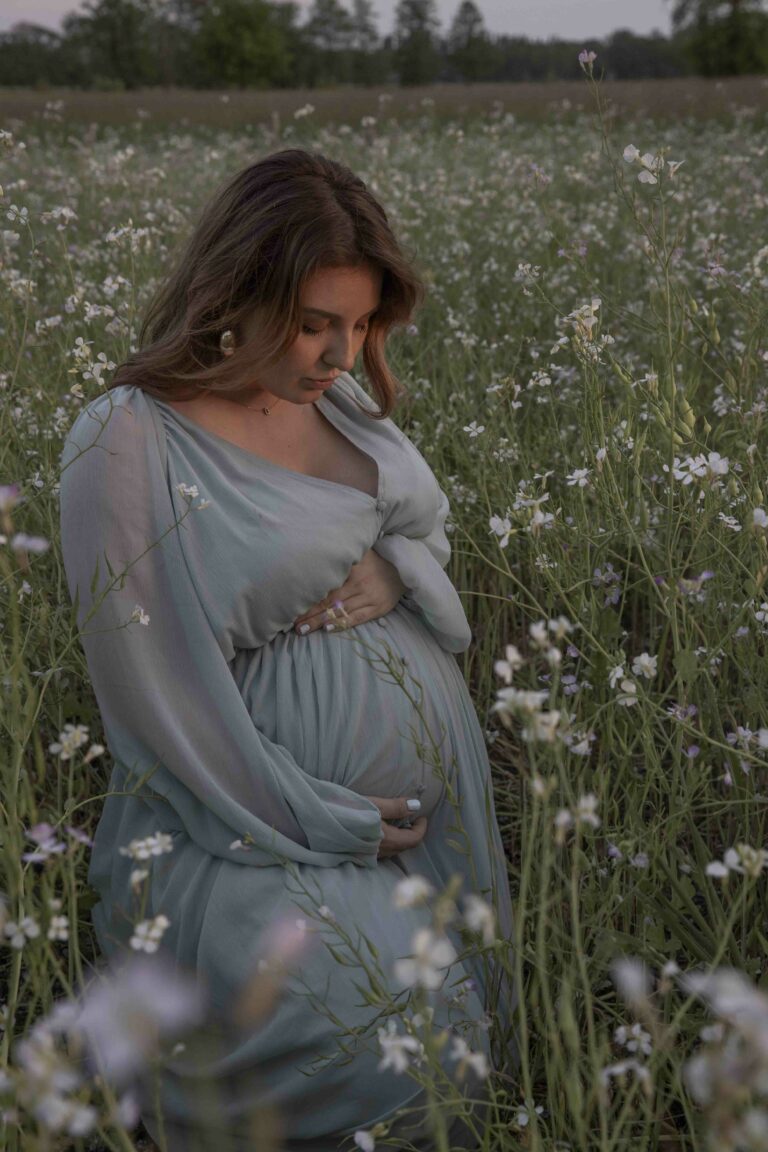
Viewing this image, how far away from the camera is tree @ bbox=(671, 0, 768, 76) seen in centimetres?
3850

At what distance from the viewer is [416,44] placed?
57.7 m

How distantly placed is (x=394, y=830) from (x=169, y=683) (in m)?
0.45

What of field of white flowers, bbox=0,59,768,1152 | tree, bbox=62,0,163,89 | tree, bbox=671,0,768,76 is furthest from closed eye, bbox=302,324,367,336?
tree, bbox=62,0,163,89

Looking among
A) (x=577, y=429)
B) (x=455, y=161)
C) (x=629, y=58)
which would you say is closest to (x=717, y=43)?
(x=629, y=58)

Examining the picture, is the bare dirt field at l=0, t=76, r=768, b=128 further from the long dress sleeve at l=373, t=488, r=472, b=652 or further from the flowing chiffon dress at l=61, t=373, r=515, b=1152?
the flowing chiffon dress at l=61, t=373, r=515, b=1152

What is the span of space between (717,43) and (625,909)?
4328cm

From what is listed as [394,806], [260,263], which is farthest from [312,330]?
[394,806]

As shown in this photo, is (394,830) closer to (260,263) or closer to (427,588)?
(427,588)

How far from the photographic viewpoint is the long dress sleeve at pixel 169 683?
173 centimetres

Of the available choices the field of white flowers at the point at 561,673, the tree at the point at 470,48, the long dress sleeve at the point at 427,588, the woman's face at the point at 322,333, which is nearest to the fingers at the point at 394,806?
the field of white flowers at the point at 561,673

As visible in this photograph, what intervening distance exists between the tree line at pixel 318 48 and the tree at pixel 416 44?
0.08 m

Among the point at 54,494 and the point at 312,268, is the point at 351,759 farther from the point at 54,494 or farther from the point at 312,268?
the point at 54,494

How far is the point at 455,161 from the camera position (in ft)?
24.2

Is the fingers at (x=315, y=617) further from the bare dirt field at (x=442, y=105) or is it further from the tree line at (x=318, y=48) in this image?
the tree line at (x=318, y=48)
